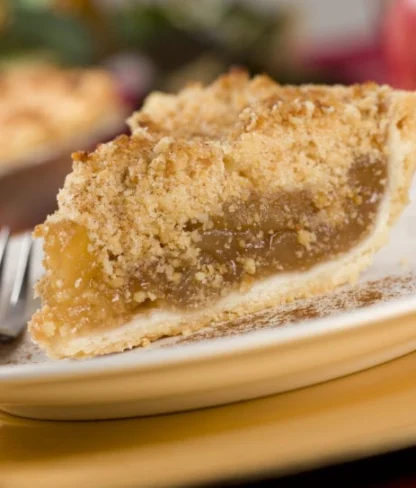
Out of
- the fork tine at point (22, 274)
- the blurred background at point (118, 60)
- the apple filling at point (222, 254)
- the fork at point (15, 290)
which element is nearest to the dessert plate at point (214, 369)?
the apple filling at point (222, 254)

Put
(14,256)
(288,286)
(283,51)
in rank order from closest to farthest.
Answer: (288,286), (14,256), (283,51)

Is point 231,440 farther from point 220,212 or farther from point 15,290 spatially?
point 15,290

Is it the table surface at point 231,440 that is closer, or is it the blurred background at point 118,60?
the table surface at point 231,440

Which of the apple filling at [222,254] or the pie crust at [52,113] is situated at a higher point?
the pie crust at [52,113]

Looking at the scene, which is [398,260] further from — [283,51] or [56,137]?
[283,51]

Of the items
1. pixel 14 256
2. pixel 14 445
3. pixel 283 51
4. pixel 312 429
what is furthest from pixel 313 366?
pixel 283 51

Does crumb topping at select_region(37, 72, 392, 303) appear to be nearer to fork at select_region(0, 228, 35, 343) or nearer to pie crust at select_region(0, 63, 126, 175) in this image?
fork at select_region(0, 228, 35, 343)

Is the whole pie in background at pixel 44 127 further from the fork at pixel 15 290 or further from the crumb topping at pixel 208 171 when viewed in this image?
the crumb topping at pixel 208 171
